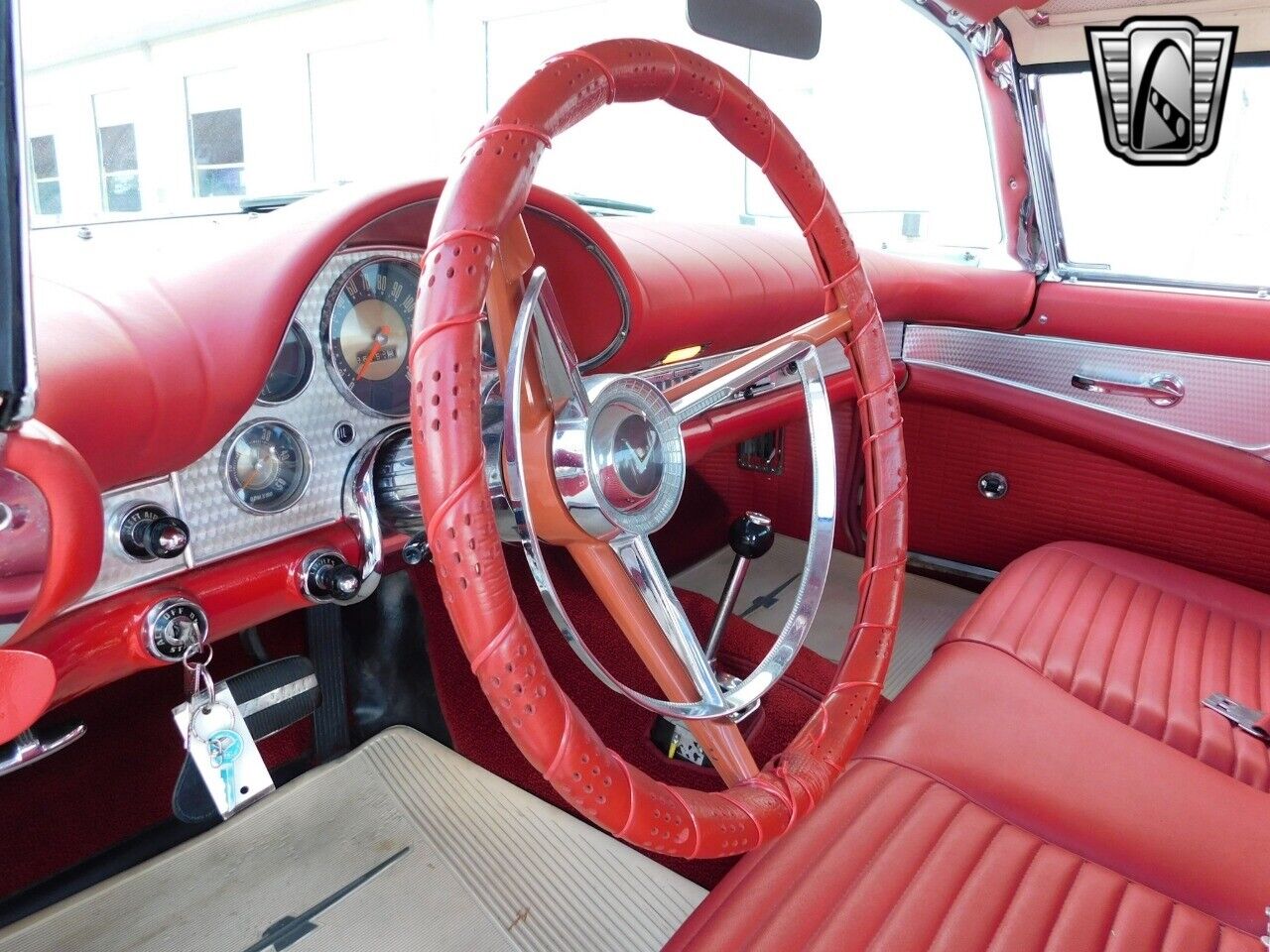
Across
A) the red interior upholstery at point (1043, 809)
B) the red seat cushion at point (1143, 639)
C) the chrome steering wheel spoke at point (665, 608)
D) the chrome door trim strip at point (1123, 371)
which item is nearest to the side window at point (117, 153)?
the chrome steering wheel spoke at point (665, 608)

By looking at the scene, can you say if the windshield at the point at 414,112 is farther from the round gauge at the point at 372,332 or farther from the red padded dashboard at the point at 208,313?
the round gauge at the point at 372,332

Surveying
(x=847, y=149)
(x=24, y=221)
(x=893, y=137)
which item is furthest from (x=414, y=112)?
(x=24, y=221)

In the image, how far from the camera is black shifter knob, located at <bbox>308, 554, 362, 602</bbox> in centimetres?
96

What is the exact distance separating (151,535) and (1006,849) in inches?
34.4

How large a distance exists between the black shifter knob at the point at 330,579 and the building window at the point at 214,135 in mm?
967

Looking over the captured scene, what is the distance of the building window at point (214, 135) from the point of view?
5.04 feet

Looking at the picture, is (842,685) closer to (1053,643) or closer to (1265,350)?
(1053,643)

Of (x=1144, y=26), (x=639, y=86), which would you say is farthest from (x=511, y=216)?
(x=1144, y=26)

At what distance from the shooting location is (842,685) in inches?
40.1

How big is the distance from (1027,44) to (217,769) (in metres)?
2.09

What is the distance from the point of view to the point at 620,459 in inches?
30.1

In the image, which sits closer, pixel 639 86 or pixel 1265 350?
pixel 639 86

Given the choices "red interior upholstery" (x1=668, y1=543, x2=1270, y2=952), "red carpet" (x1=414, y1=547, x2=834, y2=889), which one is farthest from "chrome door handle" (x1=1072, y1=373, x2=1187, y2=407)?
"red carpet" (x1=414, y1=547, x2=834, y2=889)

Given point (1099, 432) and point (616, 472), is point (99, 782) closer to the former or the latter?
point (616, 472)
